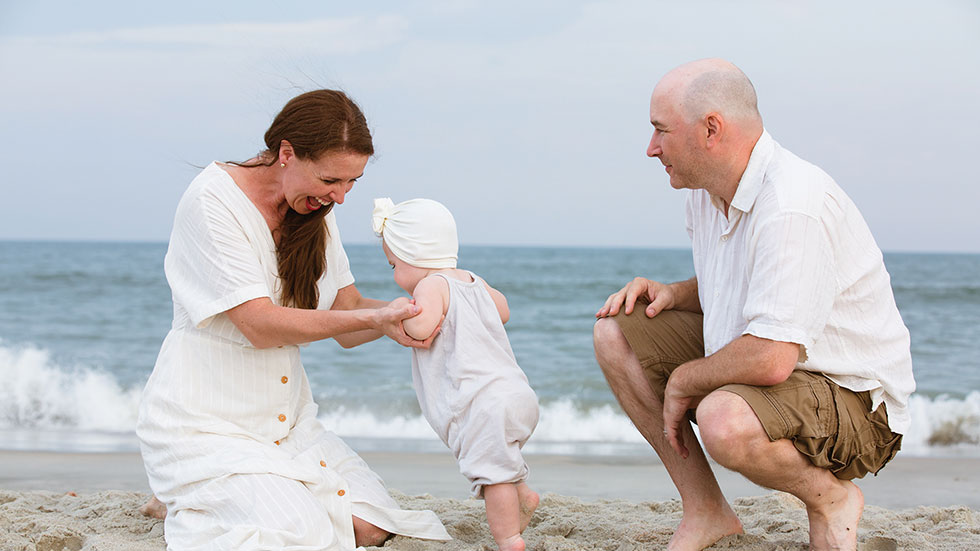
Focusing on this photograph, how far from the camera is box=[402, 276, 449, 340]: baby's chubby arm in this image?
114 inches

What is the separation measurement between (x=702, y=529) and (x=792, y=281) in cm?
105

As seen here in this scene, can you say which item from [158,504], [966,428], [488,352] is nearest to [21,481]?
[158,504]

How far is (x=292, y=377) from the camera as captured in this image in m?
3.22

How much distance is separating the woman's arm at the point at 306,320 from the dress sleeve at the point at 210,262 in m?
0.06

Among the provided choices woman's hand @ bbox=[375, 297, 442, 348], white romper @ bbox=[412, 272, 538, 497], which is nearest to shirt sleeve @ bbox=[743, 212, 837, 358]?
white romper @ bbox=[412, 272, 538, 497]

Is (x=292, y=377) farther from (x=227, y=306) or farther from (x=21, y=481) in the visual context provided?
(x=21, y=481)

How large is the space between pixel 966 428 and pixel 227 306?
6.22 m

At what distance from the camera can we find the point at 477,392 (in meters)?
2.90

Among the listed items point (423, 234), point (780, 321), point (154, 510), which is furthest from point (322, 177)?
point (154, 510)

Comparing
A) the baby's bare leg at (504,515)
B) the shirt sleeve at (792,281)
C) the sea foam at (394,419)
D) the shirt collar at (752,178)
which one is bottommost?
the sea foam at (394,419)

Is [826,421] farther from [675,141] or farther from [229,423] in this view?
[229,423]

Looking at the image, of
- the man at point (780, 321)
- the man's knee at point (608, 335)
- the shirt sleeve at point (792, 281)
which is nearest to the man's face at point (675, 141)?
the man at point (780, 321)

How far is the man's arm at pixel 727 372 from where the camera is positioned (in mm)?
2479

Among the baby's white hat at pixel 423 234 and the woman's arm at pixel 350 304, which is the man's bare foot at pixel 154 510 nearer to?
the woman's arm at pixel 350 304
